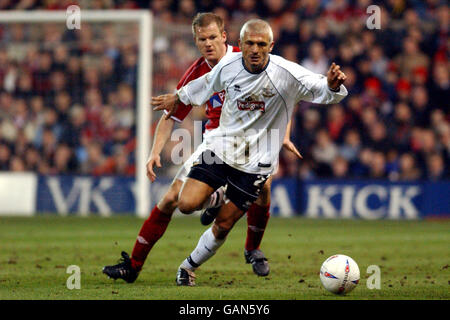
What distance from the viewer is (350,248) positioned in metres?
10.1

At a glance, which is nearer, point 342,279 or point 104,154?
point 342,279

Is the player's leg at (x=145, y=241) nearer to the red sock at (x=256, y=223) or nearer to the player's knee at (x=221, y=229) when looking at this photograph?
the player's knee at (x=221, y=229)

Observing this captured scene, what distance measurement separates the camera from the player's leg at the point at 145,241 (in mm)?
6922

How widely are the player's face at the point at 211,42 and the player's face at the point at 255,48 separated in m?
0.81

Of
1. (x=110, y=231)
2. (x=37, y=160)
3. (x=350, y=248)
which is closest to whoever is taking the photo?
(x=350, y=248)

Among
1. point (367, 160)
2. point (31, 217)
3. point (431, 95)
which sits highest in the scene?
point (431, 95)

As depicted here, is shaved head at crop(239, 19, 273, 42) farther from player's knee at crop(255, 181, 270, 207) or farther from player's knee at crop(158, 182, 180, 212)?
player's knee at crop(255, 181, 270, 207)

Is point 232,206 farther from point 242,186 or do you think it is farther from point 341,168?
point 341,168

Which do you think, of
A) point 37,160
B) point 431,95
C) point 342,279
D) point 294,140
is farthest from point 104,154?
point 342,279

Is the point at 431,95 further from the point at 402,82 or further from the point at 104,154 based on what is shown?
the point at 104,154

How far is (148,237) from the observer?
23.0 ft

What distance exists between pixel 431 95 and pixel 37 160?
812 cm

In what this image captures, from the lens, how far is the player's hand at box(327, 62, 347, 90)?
5.99 metres
